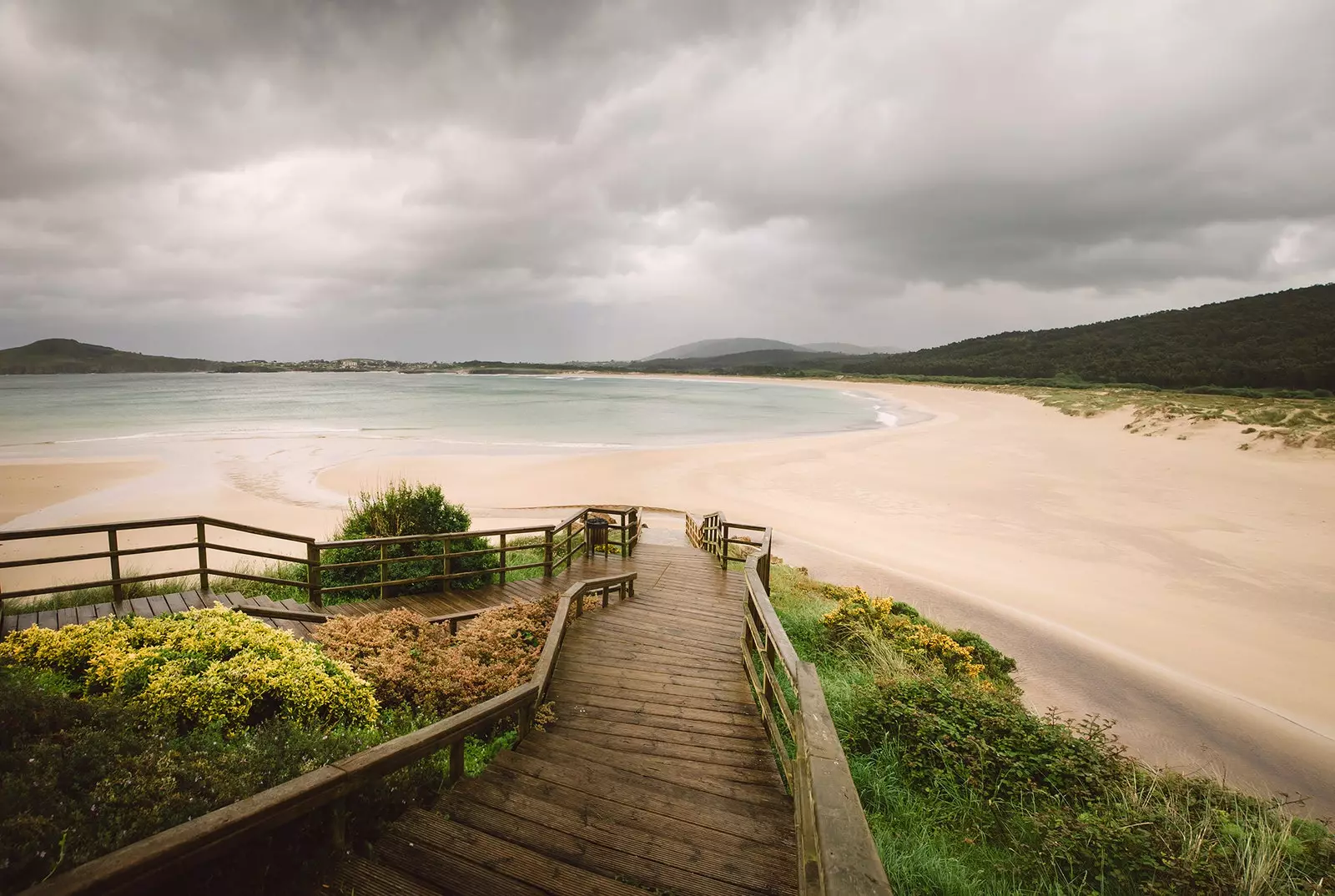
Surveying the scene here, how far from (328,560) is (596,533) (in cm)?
521

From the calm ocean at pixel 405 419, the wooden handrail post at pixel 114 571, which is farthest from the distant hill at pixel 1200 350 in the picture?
the wooden handrail post at pixel 114 571

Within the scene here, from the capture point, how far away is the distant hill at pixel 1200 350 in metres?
65.7

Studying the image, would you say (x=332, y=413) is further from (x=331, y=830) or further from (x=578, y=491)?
(x=331, y=830)

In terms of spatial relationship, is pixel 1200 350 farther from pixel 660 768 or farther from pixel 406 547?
pixel 660 768

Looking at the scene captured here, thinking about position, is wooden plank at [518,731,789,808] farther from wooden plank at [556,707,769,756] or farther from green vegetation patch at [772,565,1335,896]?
green vegetation patch at [772,565,1335,896]

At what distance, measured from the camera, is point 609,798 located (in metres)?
3.72

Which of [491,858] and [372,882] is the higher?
[372,882]

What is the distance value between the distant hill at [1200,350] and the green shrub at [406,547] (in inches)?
3377

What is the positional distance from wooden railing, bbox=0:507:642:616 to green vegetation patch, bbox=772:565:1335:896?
222 inches

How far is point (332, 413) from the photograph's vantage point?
204 feet

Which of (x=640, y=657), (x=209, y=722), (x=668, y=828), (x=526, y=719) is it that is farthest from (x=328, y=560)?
(x=668, y=828)

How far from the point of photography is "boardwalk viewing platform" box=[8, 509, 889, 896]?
7.73ft

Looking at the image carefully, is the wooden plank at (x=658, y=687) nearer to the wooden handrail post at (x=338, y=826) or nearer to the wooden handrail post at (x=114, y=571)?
the wooden handrail post at (x=338, y=826)

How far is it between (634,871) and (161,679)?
353cm
